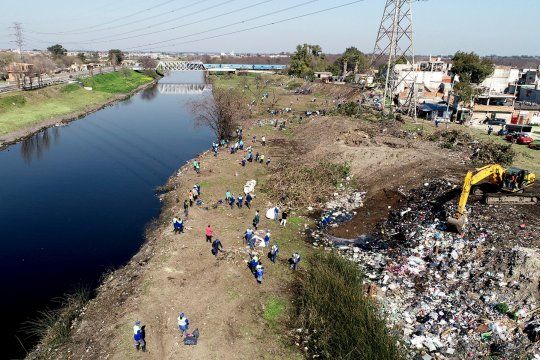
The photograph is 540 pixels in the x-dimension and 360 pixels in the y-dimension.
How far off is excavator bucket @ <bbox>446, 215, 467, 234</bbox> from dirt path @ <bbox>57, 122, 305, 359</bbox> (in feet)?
27.9

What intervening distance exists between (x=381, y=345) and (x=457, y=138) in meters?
25.5

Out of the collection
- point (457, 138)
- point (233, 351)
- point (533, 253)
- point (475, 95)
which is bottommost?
point (233, 351)

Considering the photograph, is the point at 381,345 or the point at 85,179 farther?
the point at 85,179

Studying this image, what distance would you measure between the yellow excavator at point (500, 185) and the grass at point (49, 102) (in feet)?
164

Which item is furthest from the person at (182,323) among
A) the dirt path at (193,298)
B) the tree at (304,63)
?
the tree at (304,63)

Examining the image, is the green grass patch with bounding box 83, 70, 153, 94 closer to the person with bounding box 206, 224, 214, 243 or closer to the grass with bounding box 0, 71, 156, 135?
the grass with bounding box 0, 71, 156, 135

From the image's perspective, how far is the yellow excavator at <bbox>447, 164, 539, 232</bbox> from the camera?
59.4 feet

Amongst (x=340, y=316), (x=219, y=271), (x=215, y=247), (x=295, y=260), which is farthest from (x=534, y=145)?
(x=219, y=271)

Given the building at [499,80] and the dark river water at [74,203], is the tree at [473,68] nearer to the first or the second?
the building at [499,80]

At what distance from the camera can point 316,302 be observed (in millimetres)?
14586

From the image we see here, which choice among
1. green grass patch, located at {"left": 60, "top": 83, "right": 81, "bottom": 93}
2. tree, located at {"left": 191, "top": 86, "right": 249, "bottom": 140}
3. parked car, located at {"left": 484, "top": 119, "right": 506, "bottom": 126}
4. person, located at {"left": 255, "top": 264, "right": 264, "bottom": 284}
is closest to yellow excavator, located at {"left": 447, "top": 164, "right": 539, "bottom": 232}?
person, located at {"left": 255, "top": 264, "right": 264, "bottom": 284}

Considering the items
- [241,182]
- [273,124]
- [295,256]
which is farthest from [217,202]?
[273,124]

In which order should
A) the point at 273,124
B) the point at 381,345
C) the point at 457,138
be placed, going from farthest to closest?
the point at 273,124 → the point at 457,138 → the point at 381,345

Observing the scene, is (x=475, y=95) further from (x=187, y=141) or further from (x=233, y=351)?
(x=233, y=351)
